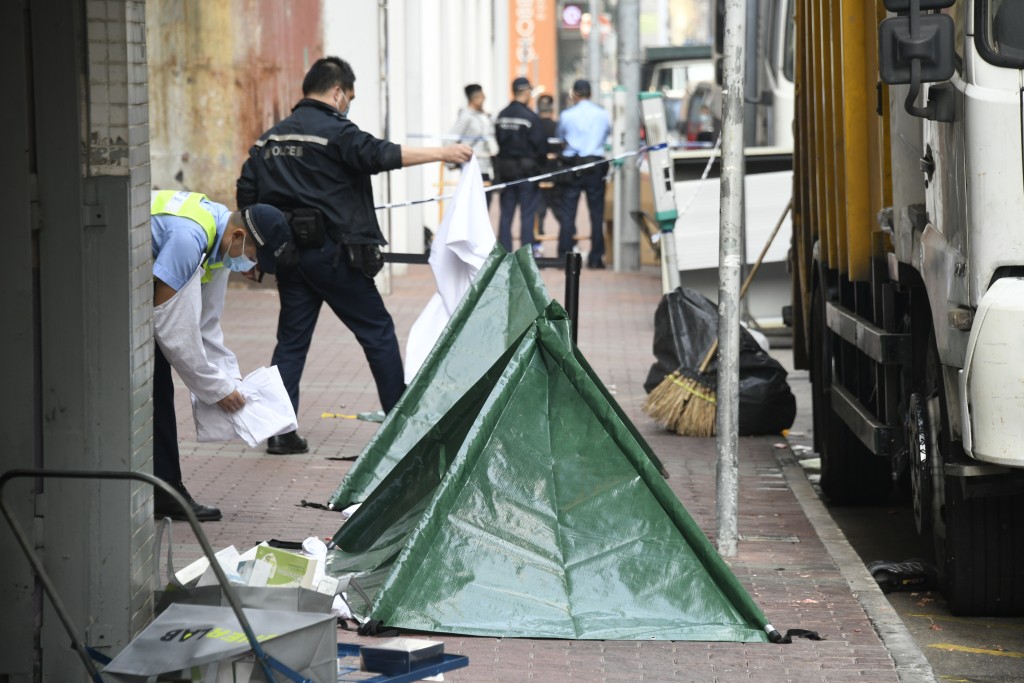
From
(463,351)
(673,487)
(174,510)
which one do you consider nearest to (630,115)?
(673,487)

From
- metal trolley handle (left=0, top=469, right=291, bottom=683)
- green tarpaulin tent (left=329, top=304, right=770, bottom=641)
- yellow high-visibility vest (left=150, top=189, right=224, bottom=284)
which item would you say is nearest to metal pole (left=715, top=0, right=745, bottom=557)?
green tarpaulin tent (left=329, top=304, right=770, bottom=641)

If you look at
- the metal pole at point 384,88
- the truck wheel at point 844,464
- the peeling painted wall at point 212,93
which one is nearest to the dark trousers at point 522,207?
the metal pole at point 384,88

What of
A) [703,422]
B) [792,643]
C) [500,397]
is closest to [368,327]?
[703,422]

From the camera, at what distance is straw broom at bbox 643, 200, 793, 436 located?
973cm

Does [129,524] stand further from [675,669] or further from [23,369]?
[675,669]

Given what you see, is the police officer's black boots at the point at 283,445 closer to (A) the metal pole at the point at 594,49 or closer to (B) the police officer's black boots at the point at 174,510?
(B) the police officer's black boots at the point at 174,510

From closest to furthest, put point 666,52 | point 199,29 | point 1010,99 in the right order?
point 1010,99, point 199,29, point 666,52

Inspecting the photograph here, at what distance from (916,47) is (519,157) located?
14.7m

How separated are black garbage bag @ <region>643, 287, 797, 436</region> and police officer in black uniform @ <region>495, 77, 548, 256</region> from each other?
9042 millimetres

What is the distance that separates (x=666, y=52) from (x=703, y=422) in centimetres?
1743

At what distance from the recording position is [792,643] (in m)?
5.44

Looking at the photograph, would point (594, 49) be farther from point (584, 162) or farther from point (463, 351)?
point (463, 351)

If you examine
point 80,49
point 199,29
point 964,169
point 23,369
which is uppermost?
point 199,29

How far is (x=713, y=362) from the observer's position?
10.0 metres
